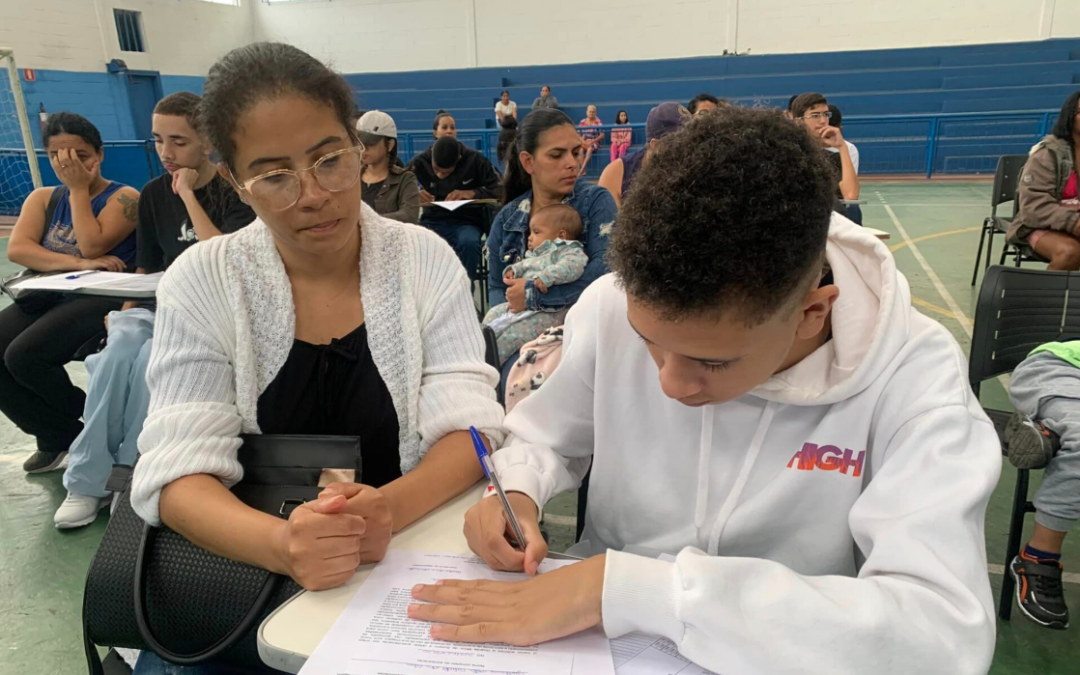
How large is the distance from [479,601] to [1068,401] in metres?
1.82

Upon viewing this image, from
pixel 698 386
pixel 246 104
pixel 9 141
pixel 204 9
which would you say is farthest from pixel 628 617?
pixel 204 9

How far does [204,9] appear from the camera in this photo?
50.4 ft

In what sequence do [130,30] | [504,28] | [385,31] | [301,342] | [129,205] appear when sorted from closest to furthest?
1. [301,342]
2. [129,205]
3. [130,30]
4. [504,28]
5. [385,31]

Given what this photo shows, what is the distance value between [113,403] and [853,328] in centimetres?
264

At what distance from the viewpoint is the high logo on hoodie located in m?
0.98

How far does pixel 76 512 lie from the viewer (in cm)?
264

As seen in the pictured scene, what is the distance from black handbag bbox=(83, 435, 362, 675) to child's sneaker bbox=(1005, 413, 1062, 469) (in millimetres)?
1825

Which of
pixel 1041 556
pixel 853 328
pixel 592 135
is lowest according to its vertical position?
pixel 1041 556

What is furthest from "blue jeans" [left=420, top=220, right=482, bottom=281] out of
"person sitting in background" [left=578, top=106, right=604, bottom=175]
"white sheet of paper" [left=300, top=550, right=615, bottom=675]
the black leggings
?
"person sitting in background" [left=578, top=106, right=604, bottom=175]

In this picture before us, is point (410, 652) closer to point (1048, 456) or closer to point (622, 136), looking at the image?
point (1048, 456)

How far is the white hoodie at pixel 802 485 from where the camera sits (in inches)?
29.8

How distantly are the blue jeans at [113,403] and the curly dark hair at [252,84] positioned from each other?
1.61 metres

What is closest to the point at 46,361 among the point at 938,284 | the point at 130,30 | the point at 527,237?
the point at 527,237

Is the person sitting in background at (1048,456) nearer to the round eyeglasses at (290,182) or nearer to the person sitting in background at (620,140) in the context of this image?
the round eyeglasses at (290,182)
